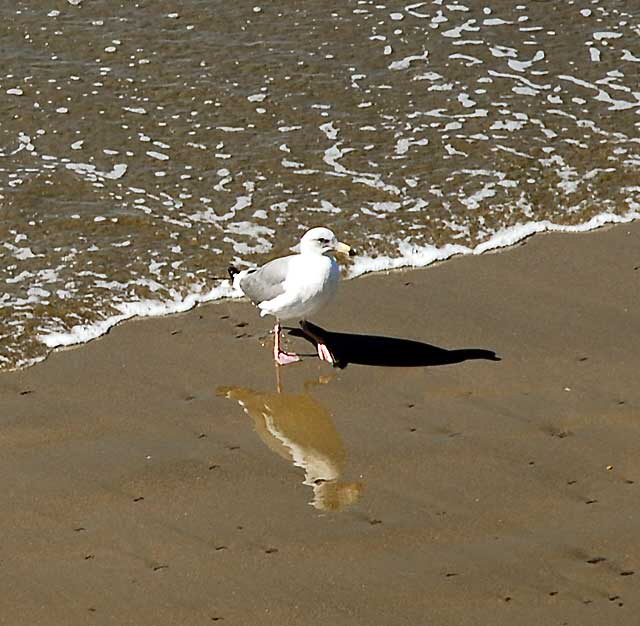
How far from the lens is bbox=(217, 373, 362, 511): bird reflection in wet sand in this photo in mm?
6527

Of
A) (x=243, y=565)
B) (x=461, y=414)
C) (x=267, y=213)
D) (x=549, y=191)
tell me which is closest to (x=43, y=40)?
(x=267, y=213)

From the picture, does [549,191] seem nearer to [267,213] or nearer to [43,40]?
[267,213]

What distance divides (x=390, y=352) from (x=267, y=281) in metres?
0.78

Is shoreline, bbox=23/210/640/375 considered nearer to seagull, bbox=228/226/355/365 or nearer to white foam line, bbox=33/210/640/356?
white foam line, bbox=33/210/640/356

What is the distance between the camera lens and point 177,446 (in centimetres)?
691

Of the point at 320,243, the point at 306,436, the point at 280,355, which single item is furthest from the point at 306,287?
the point at 306,436

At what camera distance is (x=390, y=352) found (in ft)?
25.5

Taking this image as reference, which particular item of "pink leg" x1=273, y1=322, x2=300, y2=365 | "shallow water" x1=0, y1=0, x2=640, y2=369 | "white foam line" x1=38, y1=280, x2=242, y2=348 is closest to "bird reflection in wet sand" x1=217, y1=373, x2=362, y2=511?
"pink leg" x1=273, y1=322, x2=300, y2=365

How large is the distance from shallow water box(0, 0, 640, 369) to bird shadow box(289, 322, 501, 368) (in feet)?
3.12

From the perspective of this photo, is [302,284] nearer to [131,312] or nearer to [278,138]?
[131,312]

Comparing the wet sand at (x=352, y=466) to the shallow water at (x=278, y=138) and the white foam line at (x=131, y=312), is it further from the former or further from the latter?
the shallow water at (x=278, y=138)

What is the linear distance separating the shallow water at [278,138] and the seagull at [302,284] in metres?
0.78

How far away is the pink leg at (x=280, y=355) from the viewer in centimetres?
775

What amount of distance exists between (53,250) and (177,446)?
258cm
